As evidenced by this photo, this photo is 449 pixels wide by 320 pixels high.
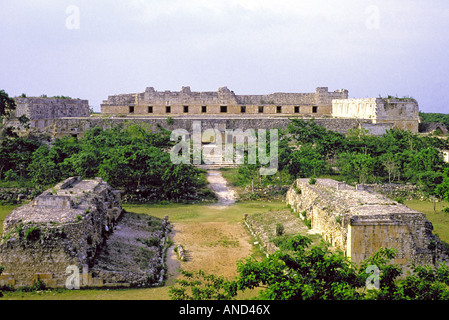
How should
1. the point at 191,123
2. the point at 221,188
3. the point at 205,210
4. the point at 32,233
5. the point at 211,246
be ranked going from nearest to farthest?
the point at 32,233 < the point at 211,246 < the point at 205,210 < the point at 221,188 < the point at 191,123

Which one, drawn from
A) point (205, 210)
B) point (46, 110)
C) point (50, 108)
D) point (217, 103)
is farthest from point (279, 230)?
point (50, 108)

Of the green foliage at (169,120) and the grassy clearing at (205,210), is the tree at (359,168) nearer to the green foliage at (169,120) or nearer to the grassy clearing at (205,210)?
the grassy clearing at (205,210)

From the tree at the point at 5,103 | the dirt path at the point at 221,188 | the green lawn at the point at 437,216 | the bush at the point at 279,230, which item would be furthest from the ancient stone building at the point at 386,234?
the tree at the point at 5,103

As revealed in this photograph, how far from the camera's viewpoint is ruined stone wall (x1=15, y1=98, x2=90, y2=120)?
3069 cm

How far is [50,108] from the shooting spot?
1277 inches

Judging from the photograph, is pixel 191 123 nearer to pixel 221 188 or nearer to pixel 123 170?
pixel 221 188

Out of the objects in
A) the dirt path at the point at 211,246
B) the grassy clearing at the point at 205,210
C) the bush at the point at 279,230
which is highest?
the bush at the point at 279,230

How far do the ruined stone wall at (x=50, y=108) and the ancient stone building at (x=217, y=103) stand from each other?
169cm

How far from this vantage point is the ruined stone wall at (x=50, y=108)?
30688mm

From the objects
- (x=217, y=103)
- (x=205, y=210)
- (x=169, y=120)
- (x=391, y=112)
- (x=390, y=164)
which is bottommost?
(x=205, y=210)

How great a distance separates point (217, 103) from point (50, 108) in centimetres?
1164

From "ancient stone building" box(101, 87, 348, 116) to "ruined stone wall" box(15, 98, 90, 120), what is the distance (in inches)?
66.6

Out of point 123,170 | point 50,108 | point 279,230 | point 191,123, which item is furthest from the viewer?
point 50,108

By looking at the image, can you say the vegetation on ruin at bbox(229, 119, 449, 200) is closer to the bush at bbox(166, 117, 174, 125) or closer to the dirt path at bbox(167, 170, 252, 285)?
the dirt path at bbox(167, 170, 252, 285)
